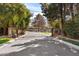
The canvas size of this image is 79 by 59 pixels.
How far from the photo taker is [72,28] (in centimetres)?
938

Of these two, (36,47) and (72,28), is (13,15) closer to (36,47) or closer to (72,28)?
(36,47)

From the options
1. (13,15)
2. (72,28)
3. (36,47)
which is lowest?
(36,47)

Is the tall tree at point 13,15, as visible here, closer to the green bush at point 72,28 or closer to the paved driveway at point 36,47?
the paved driveway at point 36,47

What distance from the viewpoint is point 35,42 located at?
9.16 m

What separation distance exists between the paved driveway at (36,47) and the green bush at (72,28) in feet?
1.50

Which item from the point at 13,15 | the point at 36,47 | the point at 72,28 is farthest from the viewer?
the point at 13,15

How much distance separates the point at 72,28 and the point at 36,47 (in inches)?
50.4

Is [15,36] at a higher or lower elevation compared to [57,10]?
lower

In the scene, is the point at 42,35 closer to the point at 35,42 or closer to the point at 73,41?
the point at 35,42

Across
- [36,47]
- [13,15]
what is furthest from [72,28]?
[13,15]

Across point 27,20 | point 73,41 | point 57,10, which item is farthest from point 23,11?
point 73,41

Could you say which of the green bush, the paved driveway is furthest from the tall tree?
the green bush

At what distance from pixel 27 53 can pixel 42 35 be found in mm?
945

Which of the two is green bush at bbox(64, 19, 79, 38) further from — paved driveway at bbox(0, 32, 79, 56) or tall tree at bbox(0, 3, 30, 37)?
tall tree at bbox(0, 3, 30, 37)
